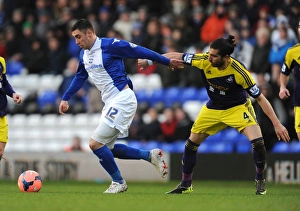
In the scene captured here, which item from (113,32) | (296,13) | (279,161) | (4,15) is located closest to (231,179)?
(279,161)

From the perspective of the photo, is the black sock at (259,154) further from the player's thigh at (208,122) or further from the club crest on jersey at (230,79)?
the club crest on jersey at (230,79)

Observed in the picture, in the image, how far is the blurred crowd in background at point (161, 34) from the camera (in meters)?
17.7

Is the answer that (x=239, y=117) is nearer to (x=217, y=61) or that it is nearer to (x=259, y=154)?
(x=259, y=154)

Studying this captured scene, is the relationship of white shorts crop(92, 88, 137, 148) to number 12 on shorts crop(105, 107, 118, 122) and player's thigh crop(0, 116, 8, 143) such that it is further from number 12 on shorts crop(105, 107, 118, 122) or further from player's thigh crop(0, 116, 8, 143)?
player's thigh crop(0, 116, 8, 143)

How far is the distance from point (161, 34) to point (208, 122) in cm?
950

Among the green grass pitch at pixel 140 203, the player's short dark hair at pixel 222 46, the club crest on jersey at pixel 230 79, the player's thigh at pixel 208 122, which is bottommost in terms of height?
the green grass pitch at pixel 140 203

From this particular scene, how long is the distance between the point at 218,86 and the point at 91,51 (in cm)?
195

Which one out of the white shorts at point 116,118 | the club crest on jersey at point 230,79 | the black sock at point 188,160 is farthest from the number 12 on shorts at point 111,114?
the club crest on jersey at point 230,79

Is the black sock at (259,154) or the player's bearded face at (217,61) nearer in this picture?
the player's bearded face at (217,61)

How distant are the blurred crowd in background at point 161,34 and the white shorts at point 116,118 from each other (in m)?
6.07

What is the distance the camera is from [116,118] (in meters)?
11.0

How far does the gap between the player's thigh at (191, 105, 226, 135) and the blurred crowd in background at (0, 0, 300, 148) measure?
5744 mm

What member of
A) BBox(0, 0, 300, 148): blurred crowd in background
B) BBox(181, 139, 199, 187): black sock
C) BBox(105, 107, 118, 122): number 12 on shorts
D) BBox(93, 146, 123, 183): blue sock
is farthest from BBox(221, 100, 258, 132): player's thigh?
BBox(0, 0, 300, 148): blurred crowd in background

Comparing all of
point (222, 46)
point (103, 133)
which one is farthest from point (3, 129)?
point (222, 46)
